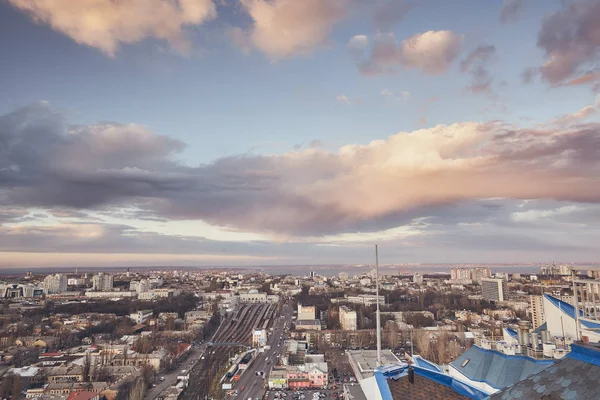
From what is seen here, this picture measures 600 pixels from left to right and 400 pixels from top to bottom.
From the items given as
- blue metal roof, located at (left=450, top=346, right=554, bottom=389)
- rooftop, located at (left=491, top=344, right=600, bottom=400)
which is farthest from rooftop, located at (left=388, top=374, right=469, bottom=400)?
blue metal roof, located at (left=450, top=346, right=554, bottom=389)

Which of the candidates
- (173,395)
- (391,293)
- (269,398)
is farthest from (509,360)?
(391,293)

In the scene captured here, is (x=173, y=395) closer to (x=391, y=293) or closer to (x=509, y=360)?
(x=509, y=360)

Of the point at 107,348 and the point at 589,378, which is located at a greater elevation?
the point at 589,378

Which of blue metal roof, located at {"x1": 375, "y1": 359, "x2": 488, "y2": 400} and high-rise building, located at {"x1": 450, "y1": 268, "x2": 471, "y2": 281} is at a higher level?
blue metal roof, located at {"x1": 375, "y1": 359, "x2": 488, "y2": 400}

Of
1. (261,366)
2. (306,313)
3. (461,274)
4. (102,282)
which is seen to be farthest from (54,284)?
(461,274)

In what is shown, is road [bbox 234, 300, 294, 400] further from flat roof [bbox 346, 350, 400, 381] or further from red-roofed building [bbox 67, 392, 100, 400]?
red-roofed building [bbox 67, 392, 100, 400]

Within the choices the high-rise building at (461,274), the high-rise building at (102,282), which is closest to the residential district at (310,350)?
the high-rise building at (102,282)
